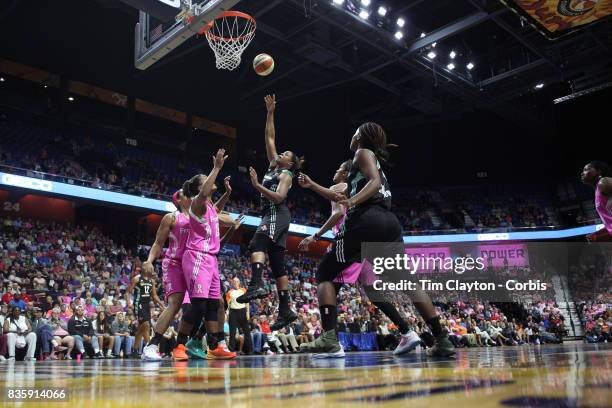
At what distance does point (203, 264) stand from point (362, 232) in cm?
143

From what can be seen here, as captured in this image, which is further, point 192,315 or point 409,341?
point 192,315

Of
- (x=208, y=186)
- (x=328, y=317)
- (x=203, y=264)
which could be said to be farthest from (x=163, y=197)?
(x=328, y=317)

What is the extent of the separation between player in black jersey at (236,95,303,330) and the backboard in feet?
8.70

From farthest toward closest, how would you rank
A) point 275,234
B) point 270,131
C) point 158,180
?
point 158,180, point 270,131, point 275,234

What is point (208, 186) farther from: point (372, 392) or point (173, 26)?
point (173, 26)

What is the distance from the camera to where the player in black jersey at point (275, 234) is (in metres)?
4.63

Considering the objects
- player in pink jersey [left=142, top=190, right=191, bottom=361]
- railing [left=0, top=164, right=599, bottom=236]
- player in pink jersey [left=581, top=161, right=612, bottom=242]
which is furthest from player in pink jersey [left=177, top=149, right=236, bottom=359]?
railing [left=0, top=164, right=599, bottom=236]

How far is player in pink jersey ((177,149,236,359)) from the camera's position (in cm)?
414

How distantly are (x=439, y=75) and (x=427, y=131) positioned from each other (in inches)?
294

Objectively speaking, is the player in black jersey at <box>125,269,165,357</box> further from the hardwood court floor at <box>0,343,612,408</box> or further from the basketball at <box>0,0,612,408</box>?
the hardwood court floor at <box>0,343,612,408</box>

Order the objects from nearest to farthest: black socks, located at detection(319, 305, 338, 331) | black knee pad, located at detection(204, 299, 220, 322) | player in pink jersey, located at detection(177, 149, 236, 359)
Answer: black socks, located at detection(319, 305, 338, 331) → player in pink jersey, located at detection(177, 149, 236, 359) → black knee pad, located at detection(204, 299, 220, 322)

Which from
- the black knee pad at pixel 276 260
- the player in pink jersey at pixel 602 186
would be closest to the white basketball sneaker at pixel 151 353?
the black knee pad at pixel 276 260

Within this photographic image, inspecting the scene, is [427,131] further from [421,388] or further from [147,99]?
[421,388]

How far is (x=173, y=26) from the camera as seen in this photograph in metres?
7.38
